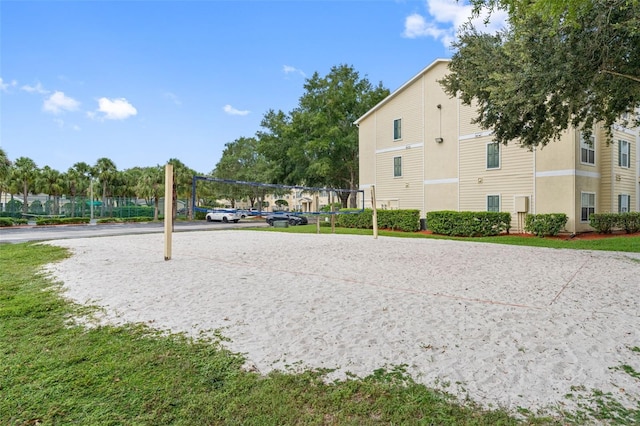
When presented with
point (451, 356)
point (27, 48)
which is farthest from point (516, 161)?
point (27, 48)

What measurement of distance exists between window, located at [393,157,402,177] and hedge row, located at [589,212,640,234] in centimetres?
936

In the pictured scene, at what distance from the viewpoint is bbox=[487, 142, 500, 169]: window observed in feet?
55.5

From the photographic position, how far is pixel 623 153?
17.2 meters

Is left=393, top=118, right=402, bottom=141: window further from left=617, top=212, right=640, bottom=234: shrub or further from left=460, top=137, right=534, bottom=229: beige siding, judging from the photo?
left=617, top=212, right=640, bottom=234: shrub

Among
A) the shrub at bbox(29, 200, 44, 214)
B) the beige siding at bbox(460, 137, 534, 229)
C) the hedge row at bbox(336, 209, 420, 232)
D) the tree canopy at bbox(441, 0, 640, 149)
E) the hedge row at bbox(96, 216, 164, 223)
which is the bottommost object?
the hedge row at bbox(96, 216, 164, 223)

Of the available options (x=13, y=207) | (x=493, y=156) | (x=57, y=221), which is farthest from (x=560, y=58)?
(x=13, y=207)

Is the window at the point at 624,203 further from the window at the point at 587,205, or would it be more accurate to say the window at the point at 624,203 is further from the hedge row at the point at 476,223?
the hedge row at the point at 476,223

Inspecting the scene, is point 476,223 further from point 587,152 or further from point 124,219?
point 124,219

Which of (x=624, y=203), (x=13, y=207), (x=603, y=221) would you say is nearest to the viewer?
(x=603, y=221)

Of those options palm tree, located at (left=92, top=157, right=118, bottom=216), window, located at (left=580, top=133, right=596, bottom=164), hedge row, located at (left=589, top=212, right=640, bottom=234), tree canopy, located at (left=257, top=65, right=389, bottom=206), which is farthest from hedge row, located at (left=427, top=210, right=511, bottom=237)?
palm tree, located at (left=92, top=157, right=118, bottom=216)

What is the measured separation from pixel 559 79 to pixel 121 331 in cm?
931

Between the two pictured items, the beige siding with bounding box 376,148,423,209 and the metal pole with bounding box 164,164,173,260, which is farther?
the beige siding with bounding box 376,148,423,209

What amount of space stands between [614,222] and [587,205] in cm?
140

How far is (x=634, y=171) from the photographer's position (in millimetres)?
17859
